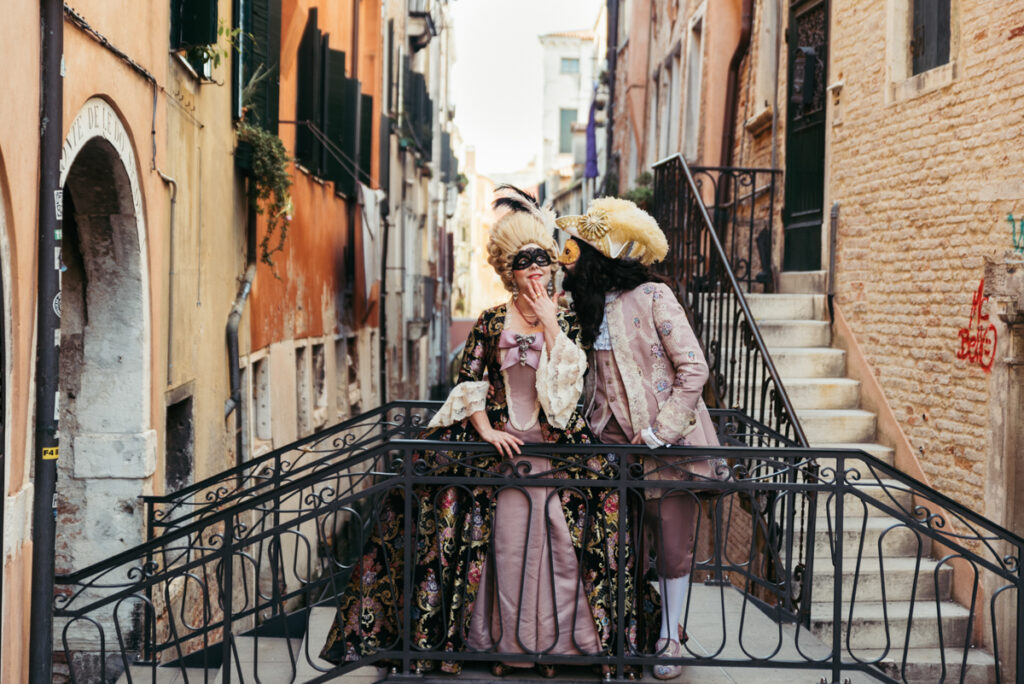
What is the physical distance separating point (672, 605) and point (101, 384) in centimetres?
319

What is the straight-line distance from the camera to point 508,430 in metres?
4.87

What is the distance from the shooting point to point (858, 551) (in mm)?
6527

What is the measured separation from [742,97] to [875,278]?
16.7ft

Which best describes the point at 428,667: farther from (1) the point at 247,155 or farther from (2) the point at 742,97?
(2) the point at 742,97

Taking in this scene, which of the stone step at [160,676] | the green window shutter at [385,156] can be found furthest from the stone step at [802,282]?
the green window shutter at [385,156]

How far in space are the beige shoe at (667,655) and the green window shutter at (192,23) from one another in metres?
4.44

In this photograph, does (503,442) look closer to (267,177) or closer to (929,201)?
(929,201)

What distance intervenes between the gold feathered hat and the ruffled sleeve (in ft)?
1.87

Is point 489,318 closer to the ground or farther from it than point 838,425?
farther from it

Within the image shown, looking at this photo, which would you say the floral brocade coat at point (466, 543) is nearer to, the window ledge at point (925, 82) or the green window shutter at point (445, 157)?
the window ledge at point (925, 82)

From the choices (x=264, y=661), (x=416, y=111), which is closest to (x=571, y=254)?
(x=264, y=661)

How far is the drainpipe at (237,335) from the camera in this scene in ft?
28.4

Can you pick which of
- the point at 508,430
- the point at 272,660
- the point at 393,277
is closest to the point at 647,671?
the point at 508,430

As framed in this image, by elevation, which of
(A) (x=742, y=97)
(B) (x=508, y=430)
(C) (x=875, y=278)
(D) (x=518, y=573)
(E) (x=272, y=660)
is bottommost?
(E) (x=272, y=660)
